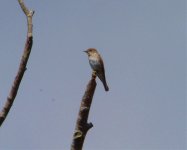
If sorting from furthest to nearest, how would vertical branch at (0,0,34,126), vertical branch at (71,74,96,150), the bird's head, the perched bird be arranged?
the bird's head
the perched bird
vertical branch at (71,74,96,150)
vertical branch at (0,0,34,126)

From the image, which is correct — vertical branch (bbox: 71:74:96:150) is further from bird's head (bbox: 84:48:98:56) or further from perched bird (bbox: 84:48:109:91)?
bird's head (bbox: 84:48:98:56)

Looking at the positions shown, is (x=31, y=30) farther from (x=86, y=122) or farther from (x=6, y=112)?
(x=86, y=122)

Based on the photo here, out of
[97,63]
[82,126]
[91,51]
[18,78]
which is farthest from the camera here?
[91,51]

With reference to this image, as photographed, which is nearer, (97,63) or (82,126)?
(82,126)

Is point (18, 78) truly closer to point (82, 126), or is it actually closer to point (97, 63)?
point (82, 126)

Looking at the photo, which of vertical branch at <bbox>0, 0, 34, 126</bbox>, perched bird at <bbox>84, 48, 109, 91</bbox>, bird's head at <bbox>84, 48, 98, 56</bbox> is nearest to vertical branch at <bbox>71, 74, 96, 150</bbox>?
vertical branch at <bbox>0, 0, 34, 126</bbox>

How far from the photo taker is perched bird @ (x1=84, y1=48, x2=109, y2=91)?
12156mm

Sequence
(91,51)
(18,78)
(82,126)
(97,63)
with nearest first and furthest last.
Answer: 1. (18,78)
2. (82,126)
3. (97,63)
4. (91,51)

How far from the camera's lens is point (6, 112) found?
3572 mm

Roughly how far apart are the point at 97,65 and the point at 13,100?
9011 millimetres

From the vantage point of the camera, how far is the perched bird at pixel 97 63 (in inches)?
479

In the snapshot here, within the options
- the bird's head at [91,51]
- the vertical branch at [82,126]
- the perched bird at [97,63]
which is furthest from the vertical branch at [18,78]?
the bird's head at [91,51]

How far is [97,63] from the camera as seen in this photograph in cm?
1259

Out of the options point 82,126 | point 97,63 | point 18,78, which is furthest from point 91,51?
point 18,78
